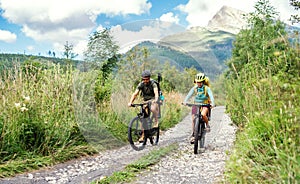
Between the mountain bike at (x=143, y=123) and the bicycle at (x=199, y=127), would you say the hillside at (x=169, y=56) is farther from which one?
the mountain bike at (x=143, y=123)

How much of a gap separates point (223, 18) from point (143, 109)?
4.32 m

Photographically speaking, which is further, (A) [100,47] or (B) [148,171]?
(A) [100,47]

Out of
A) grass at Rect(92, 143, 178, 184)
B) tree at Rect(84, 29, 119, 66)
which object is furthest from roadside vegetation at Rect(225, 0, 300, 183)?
tree at Rect(84, 29, 119, 66)

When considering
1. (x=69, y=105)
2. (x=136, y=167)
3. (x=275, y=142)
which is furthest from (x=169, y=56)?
(x=275, y=142)

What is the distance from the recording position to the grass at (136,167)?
5.13 metres

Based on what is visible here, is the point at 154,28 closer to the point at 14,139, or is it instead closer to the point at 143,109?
the point at 143,109

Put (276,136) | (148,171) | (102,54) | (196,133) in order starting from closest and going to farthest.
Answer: (276,136), (148,171), (196,133), (102,54)

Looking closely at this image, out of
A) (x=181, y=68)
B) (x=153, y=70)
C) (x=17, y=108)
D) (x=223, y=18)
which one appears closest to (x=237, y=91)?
(x=181, y=68)

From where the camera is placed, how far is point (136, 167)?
5836 millimetres

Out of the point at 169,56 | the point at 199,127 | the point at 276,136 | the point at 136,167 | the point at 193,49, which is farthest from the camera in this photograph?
the point at 193,49

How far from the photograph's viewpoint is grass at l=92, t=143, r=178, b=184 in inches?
202

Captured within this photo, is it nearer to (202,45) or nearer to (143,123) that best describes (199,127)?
(143,123)

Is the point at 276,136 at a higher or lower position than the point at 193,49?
lower

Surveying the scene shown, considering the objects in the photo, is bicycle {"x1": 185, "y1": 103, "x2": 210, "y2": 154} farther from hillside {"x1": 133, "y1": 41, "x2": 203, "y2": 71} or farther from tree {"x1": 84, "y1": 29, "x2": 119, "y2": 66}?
tree {"x1": 84, "y1": 29, "x2": 119, "y2": 66}
